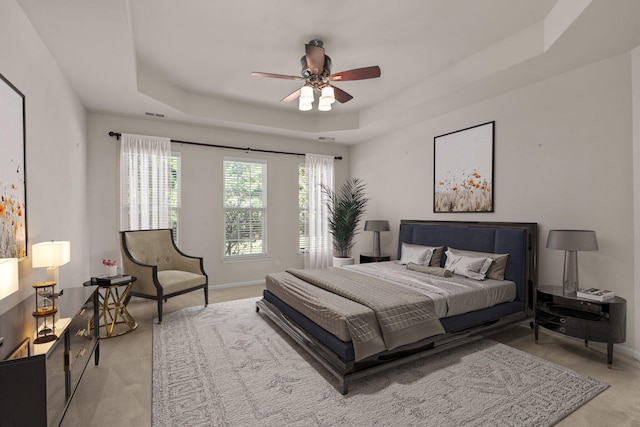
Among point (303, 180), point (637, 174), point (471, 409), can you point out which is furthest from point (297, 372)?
point (303, 180)

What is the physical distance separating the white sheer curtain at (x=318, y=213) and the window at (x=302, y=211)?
0.08m

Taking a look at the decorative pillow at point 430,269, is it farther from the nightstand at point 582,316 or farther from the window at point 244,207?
the window at point 244,207

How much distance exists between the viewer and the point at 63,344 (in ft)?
5.47

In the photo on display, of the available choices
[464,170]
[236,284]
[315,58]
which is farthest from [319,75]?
[236,284]

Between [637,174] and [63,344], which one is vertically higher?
[637,174]

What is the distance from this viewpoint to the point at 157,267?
13.1 feet

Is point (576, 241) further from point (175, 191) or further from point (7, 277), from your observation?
point (175, 191)

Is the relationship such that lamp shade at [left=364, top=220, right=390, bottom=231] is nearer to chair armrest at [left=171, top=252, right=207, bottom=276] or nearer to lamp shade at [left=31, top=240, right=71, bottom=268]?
chair armrest at [left=171, top=252, right=207, bottom=276]

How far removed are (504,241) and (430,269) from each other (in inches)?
35.6

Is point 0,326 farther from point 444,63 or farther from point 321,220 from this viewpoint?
point 321,220

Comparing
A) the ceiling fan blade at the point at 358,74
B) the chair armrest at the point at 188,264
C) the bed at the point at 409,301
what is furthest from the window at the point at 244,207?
the ceiling fan blade at the point at 358,74

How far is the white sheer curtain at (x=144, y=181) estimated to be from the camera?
4562 mm

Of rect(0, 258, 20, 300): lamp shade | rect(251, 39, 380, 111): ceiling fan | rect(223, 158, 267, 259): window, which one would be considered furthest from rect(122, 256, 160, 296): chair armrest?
rect(251, 39, 380, 111): ceiling fan

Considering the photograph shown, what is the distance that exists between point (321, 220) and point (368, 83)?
111 inches
